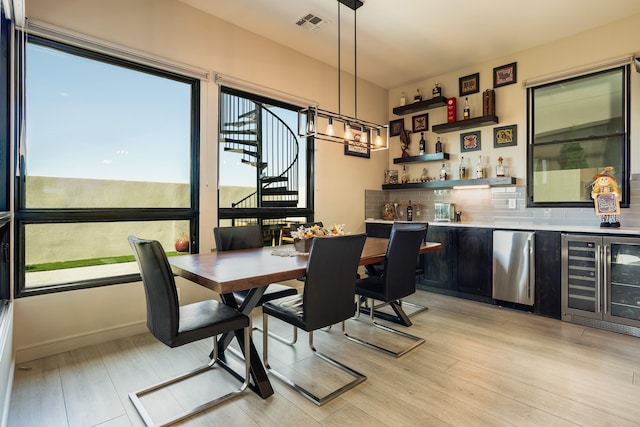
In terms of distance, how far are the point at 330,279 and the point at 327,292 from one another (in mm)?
82

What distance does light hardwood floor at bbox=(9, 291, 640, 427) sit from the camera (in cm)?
182

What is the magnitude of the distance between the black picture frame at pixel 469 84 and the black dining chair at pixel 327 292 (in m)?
3.66

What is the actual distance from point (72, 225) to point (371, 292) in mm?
2540

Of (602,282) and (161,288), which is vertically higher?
(161,288)

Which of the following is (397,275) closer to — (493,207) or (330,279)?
(330,279)

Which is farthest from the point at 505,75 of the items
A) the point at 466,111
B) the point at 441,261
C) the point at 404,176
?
the point at 441,261

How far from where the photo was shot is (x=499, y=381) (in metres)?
2.20

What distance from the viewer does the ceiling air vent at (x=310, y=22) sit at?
3454mm

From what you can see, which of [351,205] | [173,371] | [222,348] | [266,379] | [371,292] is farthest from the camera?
[351,205]

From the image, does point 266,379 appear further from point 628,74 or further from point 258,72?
point 628,74

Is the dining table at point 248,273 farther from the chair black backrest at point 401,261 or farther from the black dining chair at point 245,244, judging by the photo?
the black dining chair at point 245,244

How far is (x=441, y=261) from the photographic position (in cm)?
440

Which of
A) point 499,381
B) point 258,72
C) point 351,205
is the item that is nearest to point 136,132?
point 258,72

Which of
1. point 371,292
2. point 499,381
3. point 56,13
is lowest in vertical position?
point 499,381
